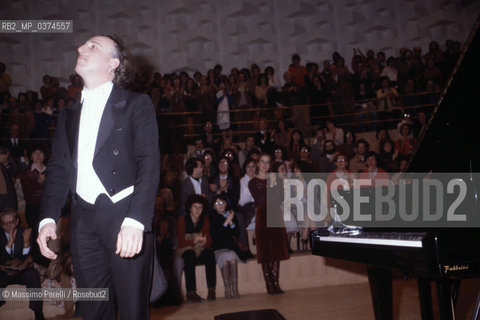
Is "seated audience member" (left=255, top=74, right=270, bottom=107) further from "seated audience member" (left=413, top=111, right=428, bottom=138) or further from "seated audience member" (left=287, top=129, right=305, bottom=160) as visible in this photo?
"seated audience member" (left=413, top=111, right=428, bottom=138)

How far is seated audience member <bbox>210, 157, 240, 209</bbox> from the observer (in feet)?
18.7

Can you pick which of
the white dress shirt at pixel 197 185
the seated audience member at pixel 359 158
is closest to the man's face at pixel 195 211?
the white dress shirt at pixel 197 185

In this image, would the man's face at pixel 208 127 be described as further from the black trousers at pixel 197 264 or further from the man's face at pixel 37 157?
the black trousers at pixel 197 264

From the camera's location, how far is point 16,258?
14.9 feet

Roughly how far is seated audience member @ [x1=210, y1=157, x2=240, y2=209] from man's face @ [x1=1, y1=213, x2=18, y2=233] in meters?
2.33

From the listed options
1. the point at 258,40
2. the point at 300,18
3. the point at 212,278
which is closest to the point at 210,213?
the point at 212,278

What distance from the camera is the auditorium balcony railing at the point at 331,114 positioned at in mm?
8531

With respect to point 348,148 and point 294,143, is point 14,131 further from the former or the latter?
point 348,148

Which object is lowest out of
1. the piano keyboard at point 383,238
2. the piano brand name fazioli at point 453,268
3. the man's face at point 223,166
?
the piano brand name fazioli at point 453,268

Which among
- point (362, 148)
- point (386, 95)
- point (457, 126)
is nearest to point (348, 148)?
point (362, 148)

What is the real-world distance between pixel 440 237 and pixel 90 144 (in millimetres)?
1372

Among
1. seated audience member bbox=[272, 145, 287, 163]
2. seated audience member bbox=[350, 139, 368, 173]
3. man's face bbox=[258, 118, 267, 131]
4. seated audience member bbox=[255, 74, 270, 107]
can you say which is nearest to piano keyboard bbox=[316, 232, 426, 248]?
seated audience member bbox=[272, 145, 287, 163]

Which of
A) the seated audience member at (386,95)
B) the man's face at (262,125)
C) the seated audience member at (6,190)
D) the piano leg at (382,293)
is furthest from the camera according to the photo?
the seated audience member at (386,95)

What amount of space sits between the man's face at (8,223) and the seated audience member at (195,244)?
1737 millimetres
